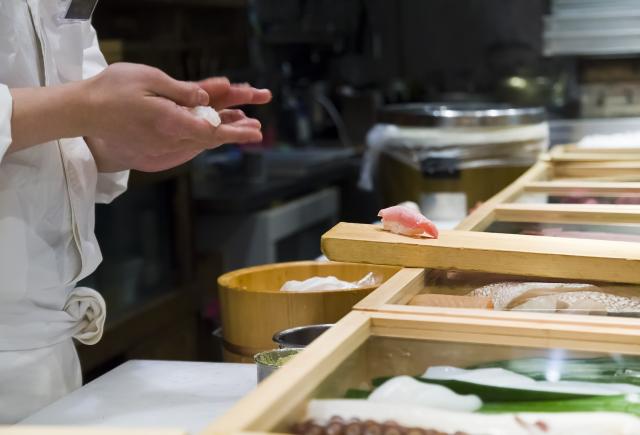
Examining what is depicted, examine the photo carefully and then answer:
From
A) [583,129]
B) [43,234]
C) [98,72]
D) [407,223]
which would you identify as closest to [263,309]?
[407,223]

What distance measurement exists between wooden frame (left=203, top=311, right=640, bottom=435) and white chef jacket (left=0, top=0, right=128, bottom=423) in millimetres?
657

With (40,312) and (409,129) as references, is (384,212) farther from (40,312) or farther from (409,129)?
(409,129)

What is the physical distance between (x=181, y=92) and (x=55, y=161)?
0.42 m

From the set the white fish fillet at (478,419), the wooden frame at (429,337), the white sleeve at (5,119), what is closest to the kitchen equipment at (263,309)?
the wooden frame at (429,337)

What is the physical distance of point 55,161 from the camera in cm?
165

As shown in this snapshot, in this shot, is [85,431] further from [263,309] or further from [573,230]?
[573,230]

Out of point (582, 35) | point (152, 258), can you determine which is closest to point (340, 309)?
point (152, 258)

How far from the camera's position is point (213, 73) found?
5.08m

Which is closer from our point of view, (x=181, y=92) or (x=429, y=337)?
(x=429, y=337)

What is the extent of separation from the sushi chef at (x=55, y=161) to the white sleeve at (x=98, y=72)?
0.05 metres

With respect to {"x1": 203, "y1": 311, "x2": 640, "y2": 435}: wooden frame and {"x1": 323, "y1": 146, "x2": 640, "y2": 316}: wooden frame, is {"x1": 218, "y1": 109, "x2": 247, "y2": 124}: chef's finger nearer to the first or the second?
{"x1": 323, "y1": 146, "x2": 640, "y2": 316}: wooden frame

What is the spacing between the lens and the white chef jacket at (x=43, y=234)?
5.19 ft

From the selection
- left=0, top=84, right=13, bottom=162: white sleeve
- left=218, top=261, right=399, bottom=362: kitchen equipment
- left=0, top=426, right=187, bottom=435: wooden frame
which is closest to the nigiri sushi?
left=218, top=261, right=399, bottom=362: kitchen equipment

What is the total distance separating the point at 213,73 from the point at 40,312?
3585 millimetres
